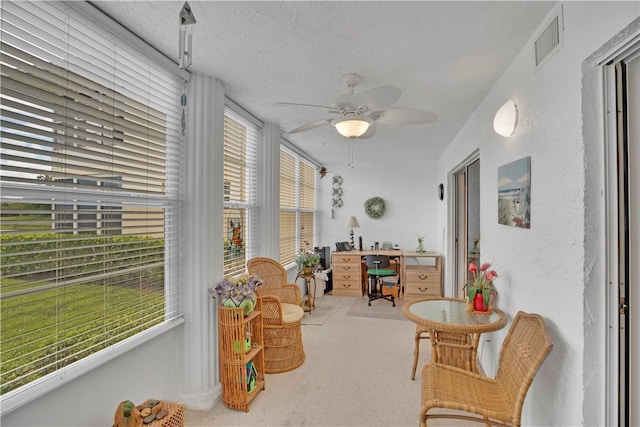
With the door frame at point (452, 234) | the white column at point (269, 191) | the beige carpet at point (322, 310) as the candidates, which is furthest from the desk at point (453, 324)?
the door frame at point (452, 234)

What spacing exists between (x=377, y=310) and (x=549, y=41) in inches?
154

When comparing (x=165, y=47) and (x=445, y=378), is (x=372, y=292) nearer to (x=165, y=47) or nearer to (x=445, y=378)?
(x=445, y=378)

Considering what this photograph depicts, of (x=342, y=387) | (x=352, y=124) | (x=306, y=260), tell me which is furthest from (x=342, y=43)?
(x=306, y=260)

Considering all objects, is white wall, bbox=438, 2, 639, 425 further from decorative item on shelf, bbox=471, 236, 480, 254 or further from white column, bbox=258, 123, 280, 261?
white column, bbox=258, 123, 280, 261

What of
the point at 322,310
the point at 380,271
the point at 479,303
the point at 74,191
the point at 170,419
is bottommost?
the point at 322,310

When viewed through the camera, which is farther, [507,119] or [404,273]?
[404,273]

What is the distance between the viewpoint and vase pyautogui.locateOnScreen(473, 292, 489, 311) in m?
2.36

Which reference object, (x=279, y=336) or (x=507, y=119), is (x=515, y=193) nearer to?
(x=507, y=119)

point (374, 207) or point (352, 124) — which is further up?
point (352, 124)

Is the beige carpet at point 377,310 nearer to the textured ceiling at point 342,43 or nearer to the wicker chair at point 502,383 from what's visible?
→ the wicker chair at point 502,383

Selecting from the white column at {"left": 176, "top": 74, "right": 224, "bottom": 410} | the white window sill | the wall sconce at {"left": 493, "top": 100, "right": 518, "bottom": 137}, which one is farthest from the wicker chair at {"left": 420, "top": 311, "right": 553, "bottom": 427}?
the white window sill

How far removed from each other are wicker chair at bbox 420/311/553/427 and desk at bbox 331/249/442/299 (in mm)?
3470

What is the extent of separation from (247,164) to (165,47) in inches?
62.6

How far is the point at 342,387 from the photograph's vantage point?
104 inches
